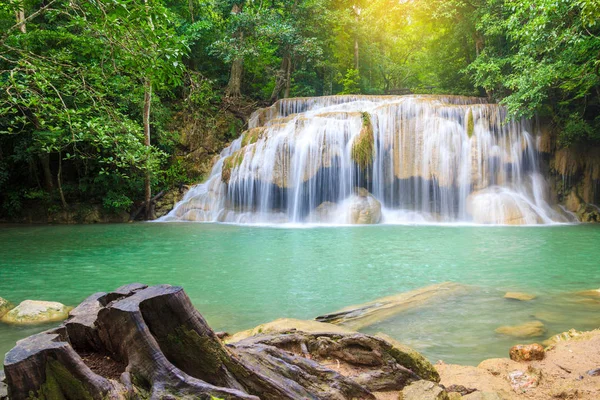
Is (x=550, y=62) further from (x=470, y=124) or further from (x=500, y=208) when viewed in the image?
(x=500, y=208)

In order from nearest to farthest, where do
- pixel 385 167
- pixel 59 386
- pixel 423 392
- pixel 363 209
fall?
pixel 59 386 < pixel 423 392 < pixel 363 209 < pixel 385 167

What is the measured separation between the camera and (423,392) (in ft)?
7.38

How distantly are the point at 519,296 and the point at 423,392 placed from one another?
146 inches

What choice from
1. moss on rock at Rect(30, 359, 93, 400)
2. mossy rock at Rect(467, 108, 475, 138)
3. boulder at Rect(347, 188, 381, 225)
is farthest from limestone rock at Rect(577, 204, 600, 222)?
moss on rock at Rect(30, 359, 93, 400)

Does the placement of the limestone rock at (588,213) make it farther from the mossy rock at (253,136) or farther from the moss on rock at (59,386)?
the moss on rock at (59,386)

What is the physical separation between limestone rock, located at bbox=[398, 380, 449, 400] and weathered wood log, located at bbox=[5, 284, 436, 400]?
0.22 meters

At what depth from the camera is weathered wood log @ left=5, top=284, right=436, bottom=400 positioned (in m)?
1.39

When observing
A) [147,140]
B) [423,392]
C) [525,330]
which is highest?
[147,140]

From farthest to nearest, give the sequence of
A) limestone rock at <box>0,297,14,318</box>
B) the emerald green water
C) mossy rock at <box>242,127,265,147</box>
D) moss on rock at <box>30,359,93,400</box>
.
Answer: mossy rock at <box>242,127,265,147</box> < limestone rock at <box>0,297,14,318</box> < the emerald green water < moss on rock at <box>30,359,93,400</box>

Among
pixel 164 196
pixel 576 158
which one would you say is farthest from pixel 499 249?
pixel 164 196

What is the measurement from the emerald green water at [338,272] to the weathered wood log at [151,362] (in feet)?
6.48

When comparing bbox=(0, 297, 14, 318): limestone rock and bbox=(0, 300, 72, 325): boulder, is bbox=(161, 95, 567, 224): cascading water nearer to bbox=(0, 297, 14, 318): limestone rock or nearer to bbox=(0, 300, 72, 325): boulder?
bbox=(0, 297, 14, 318): limestone rock

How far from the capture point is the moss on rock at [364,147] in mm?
15867

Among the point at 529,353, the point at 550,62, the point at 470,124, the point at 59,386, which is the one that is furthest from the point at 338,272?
the point at 470,124
